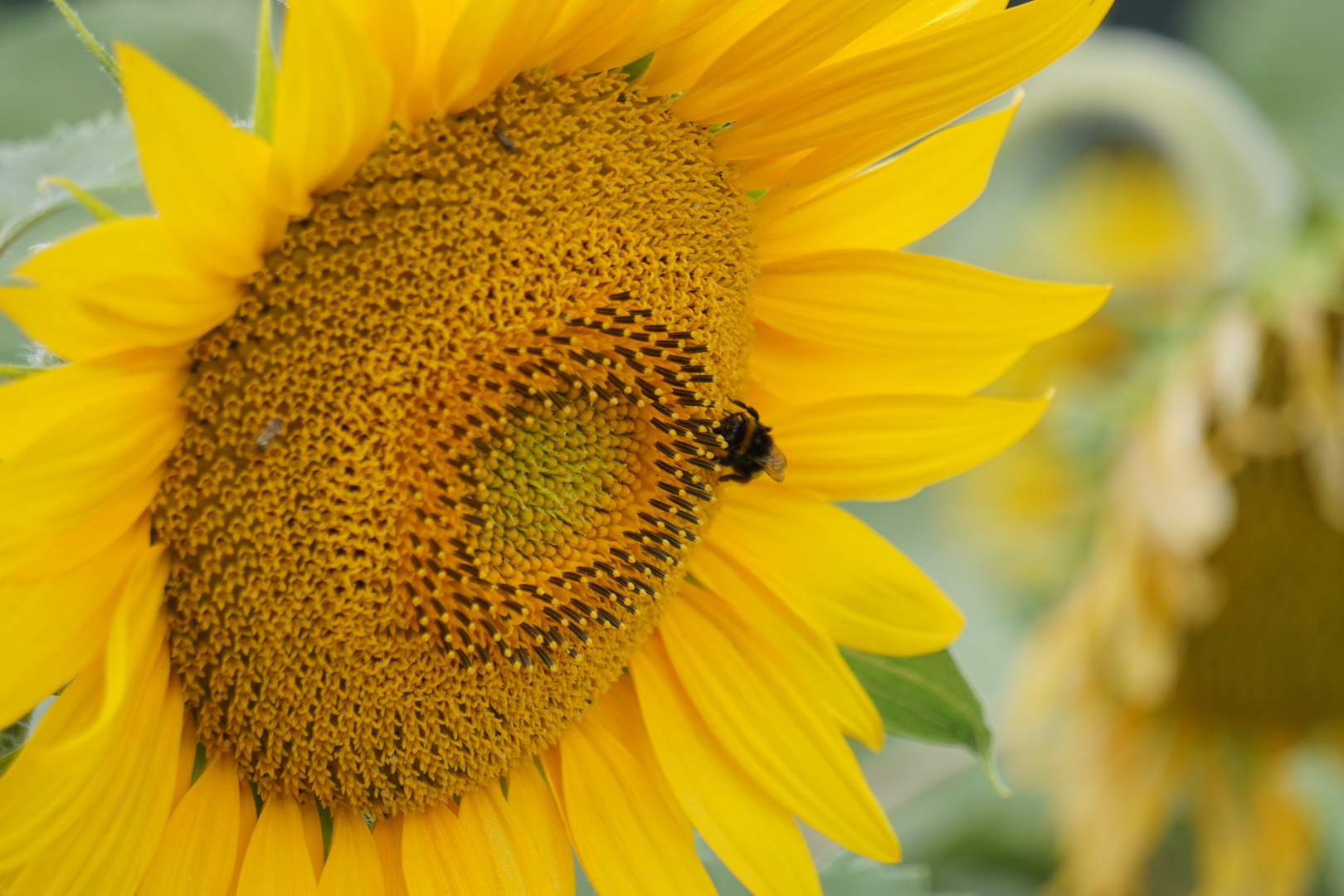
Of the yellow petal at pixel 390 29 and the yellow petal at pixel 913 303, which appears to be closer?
the yellow petal at pixel 390 29

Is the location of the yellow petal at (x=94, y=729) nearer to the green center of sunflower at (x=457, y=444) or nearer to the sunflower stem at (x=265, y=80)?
the green center of sunflower at (x=457, y=444)

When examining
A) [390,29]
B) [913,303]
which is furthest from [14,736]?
[913,303]

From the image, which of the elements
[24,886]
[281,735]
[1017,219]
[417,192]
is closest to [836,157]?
[417,192]

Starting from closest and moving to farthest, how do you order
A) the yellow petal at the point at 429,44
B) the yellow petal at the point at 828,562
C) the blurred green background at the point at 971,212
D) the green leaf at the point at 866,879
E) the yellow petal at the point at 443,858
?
1. the yellow petal at the point at 429,44
2. the yellow petal at the point at 443,858
3. the yellow petal at the point at 828,562
4. the green leaf at the point at 866,879
5. the blurred green background at the point at 971,212

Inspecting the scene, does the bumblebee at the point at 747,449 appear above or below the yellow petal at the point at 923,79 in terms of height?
below

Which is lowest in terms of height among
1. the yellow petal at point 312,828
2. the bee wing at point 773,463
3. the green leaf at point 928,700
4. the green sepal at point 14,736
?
the green leaf at point 928,700

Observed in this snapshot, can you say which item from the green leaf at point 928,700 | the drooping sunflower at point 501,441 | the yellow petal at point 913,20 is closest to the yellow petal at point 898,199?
the drooping sunflower at point 501,441

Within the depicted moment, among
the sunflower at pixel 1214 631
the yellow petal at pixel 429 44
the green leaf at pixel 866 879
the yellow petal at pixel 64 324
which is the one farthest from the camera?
the sunflower at pixel 1214 631
